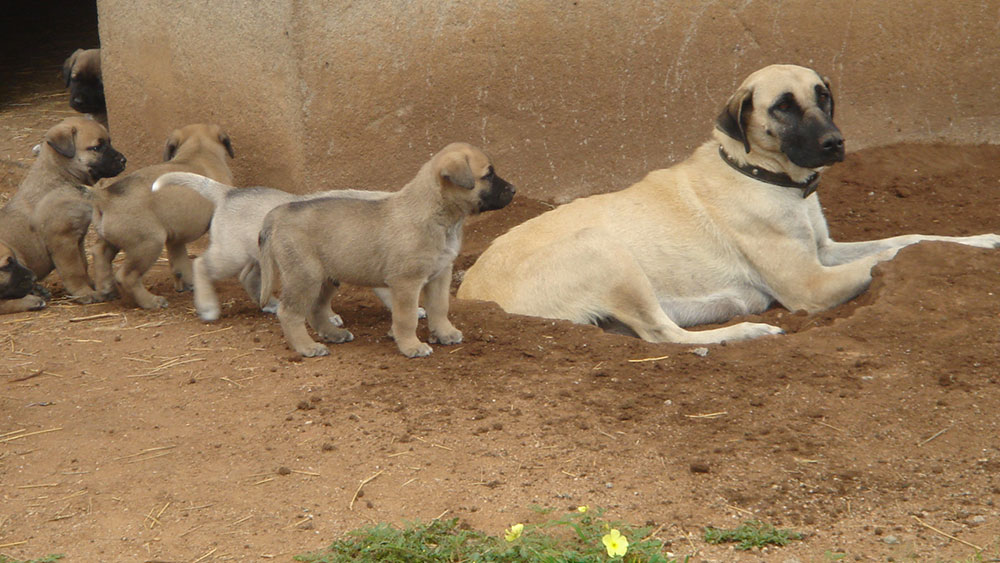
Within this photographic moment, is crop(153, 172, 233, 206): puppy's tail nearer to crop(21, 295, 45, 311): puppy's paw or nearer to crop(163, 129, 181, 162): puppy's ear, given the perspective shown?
crop(163, 129, 181, 162): puppy's ear

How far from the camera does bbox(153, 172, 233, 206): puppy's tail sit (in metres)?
6.40

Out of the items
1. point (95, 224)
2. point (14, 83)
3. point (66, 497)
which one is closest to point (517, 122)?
point (95, 224)

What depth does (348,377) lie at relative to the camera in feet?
17.5

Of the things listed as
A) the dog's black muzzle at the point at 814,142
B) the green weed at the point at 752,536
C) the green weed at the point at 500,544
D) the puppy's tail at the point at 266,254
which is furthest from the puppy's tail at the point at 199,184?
the green weed at the point at 752,536

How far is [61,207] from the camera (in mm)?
7219

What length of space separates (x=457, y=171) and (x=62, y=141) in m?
3.44

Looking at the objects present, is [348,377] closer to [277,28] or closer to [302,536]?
[302,536]

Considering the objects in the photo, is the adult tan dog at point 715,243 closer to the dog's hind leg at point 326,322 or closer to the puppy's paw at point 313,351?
the dog's hind leg at point 326,322

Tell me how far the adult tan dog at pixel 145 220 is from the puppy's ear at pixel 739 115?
3410 millimetres

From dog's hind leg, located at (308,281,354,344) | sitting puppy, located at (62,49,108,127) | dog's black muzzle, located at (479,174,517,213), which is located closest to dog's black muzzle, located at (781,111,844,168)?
dog's black muzzle, located at (479,174,517,213)

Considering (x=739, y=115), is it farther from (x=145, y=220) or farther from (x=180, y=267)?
(x=180, y=267)

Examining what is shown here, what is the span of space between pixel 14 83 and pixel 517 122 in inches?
290

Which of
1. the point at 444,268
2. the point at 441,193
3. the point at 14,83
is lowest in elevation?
the point at 14,83

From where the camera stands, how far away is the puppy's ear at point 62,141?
7328mm
